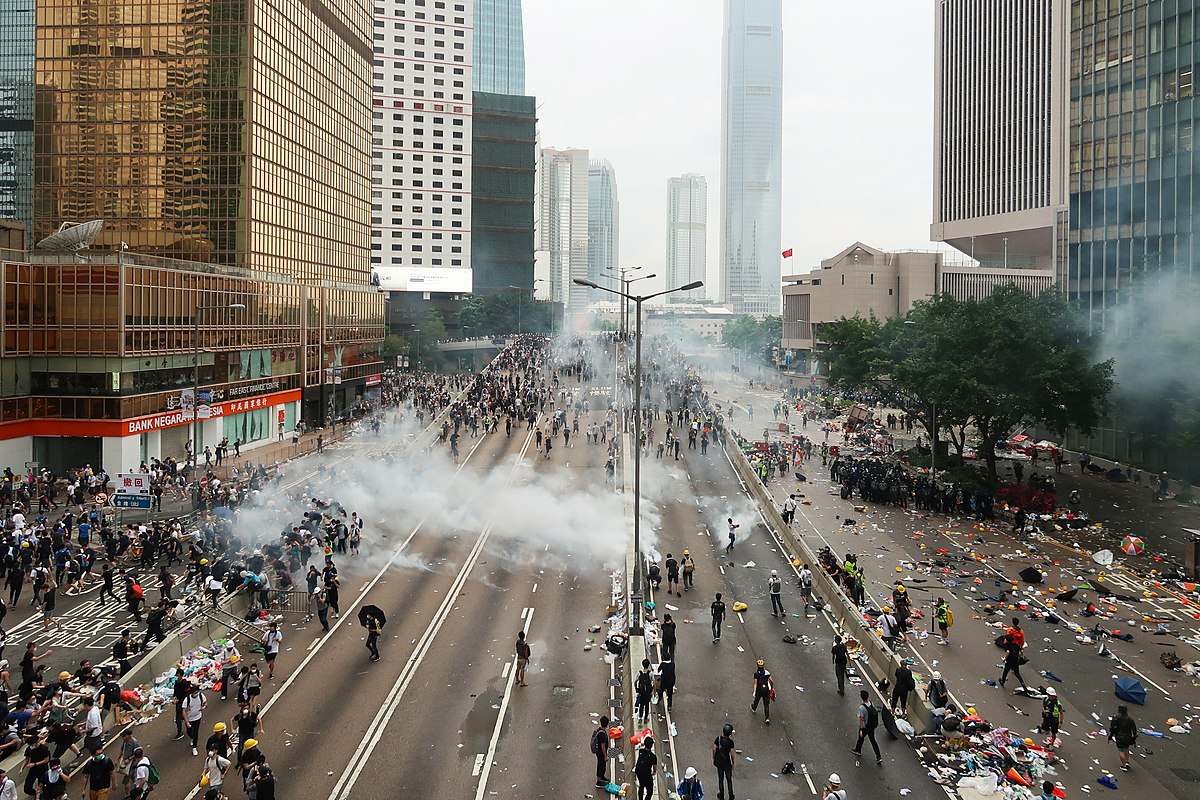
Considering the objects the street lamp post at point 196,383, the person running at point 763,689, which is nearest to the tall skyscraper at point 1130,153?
the person running at point 763,689

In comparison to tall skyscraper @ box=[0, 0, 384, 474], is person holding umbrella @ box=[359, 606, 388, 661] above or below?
below

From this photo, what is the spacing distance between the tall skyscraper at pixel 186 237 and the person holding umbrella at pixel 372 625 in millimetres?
21826

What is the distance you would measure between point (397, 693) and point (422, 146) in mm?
117852

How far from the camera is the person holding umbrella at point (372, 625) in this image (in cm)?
2070

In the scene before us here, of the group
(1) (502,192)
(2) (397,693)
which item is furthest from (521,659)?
(1) (502,192)

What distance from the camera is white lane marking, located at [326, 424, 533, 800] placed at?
15.3m

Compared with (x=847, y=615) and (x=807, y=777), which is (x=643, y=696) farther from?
(x=847, y=615)

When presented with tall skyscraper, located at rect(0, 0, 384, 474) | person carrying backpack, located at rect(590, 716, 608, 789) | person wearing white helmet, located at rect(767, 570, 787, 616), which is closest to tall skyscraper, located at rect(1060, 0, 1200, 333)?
person wearing white helmet, located at rect(767, 570, 787, 616)

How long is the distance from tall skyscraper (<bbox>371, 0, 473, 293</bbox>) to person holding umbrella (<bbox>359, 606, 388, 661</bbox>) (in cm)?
10575

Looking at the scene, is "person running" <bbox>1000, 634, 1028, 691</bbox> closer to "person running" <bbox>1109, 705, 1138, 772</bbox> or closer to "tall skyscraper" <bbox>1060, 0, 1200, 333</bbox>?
"person running" <bbox>1109, 705, 1138, 772</bbox>

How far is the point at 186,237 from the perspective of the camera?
61.5 m

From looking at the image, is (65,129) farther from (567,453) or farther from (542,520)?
(542,520)

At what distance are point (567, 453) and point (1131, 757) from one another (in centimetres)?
3459

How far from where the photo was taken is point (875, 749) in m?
16.0
